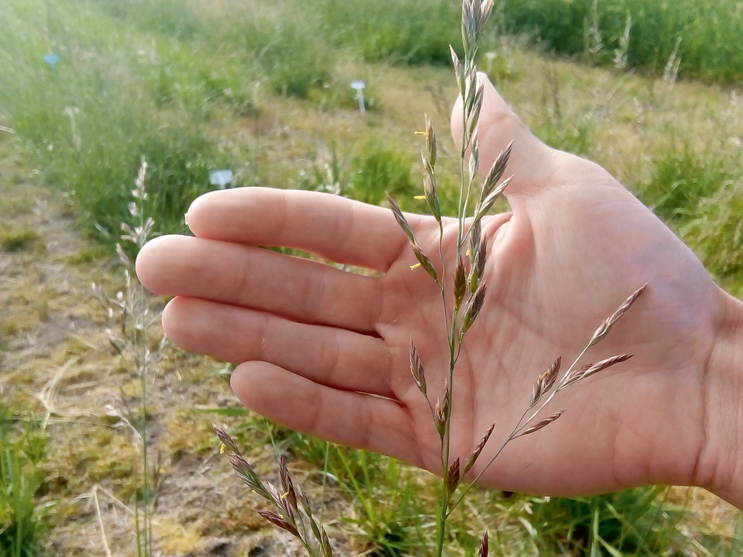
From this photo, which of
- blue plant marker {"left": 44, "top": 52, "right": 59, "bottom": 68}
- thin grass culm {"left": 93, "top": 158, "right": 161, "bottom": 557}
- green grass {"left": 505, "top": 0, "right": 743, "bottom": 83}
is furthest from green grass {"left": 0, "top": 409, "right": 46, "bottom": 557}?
green grass {"left": 505, "top": 0, "right": 743, "bottom": 83}

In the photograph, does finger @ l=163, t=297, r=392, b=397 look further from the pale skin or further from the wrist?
the wrist

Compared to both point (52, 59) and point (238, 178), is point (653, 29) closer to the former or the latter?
point (238, 178)

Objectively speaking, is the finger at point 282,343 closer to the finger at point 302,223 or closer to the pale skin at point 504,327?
the pale skin at point 504,327

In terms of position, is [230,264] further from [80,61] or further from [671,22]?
[671,22]

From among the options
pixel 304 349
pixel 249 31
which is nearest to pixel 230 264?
pixel 304 349

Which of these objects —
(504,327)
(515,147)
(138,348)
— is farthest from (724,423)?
(138,348)

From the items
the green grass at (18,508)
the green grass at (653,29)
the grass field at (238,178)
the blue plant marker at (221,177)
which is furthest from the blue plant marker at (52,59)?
the green grass at (653,29)
